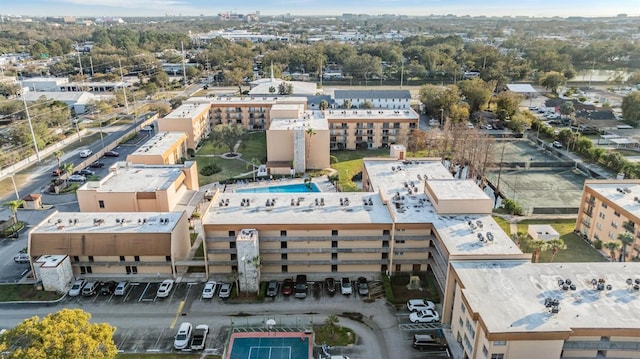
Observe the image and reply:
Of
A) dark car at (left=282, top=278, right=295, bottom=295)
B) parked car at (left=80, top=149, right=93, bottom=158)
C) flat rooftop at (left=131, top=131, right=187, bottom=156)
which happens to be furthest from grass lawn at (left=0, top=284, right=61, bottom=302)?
parked car at (left=80, top=149, right=93, bottom=158)

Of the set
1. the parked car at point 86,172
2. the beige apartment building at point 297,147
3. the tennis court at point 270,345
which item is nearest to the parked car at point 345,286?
the tennis court at point 270,345

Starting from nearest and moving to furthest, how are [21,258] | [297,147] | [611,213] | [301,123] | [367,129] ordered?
[21,258] → [611,213] → [297,147] → [301,123] → [367,129]

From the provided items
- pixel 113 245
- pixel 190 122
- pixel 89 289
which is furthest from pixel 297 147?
pixel 89 289

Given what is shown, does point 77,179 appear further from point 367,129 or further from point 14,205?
point 367,129

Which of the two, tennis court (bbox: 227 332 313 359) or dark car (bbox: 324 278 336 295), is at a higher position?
dark car (bbox: 324 278 336 295)

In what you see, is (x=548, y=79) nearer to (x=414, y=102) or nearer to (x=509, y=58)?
(x=509, y=58)

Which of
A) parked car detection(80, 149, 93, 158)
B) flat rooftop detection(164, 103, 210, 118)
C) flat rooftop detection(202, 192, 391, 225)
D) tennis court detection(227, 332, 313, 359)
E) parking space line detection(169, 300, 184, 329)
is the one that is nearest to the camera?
tennis court detection(227, 332, 313, 359)

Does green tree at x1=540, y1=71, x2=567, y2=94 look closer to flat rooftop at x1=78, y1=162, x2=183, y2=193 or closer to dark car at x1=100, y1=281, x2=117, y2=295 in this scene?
flat rooftop at x1=78, y1=162, x2=183, y2=193
